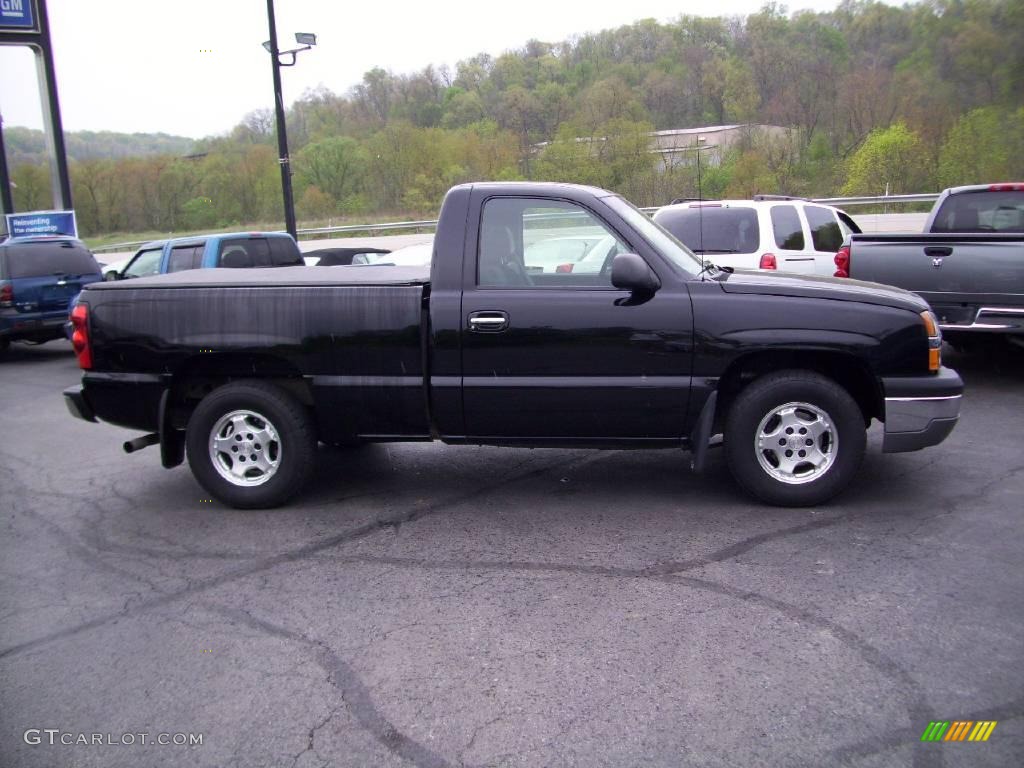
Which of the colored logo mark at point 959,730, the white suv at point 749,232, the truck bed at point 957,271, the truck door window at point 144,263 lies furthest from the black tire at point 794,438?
the truck door window at point 144,263

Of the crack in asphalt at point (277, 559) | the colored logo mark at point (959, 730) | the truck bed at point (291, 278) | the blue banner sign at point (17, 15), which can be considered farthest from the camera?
the blue banner sign at point (17, 15)

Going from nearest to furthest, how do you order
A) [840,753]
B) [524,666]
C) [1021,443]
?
[840,753], [524,666], [1021,443]

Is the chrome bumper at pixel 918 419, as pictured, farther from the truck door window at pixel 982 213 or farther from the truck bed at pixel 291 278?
the truck door window at pixel 982 213

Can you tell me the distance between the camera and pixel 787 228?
408 inches

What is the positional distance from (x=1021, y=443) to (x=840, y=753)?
15.0 ft

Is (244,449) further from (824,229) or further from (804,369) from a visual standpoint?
(824,229)

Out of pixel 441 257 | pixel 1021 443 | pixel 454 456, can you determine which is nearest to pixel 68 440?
pixel 454 456

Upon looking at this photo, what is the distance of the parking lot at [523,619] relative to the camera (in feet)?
9.82

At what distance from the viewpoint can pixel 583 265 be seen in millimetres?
5191

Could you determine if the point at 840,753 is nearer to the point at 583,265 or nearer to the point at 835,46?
the point at 583,265

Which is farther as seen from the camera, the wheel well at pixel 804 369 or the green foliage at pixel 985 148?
the green foliage at pixel 985 148

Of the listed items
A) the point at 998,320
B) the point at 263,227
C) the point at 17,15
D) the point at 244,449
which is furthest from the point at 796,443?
the point at 263,227

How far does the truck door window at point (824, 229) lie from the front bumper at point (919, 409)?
229 inches

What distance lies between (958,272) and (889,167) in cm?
2250
